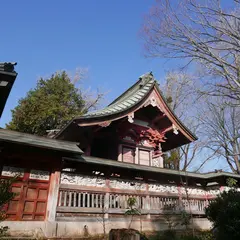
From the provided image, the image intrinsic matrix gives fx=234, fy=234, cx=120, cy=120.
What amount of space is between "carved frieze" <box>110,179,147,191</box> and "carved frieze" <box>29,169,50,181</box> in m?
2.81

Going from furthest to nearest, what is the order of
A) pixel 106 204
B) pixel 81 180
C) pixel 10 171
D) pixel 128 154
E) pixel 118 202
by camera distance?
pixel 128 154 < pixel 118 202 < pixel 106 204 < pixel 81 180 < pixel 10 171

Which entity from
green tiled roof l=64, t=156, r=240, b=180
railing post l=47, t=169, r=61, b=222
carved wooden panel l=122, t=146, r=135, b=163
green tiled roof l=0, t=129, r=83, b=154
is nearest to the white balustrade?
railing post l=47, t=169, r=61, b=222

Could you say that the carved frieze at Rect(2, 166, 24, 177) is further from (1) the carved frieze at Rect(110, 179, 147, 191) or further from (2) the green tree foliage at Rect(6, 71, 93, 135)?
(2) the green tree foliage at Rect(6, 71, 93, 135)

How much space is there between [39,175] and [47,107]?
1585 centimetres

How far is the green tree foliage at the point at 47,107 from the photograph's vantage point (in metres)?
23.3

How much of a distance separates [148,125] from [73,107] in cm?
1295

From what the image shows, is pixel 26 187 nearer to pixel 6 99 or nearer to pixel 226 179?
pixel 6 99

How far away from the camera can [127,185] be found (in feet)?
35.2

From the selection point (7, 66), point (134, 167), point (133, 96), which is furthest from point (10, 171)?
point (133, 96)

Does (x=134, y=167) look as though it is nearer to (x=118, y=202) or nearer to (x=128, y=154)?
(x=118, y=202)

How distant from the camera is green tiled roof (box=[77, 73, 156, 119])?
14.8 metres

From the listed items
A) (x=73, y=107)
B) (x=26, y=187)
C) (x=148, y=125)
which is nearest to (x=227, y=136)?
(x=148, y=125)

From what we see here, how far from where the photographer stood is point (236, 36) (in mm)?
9922

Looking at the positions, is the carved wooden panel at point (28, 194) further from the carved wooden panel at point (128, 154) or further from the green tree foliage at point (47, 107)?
the green tree foliage at point (47, 107)
